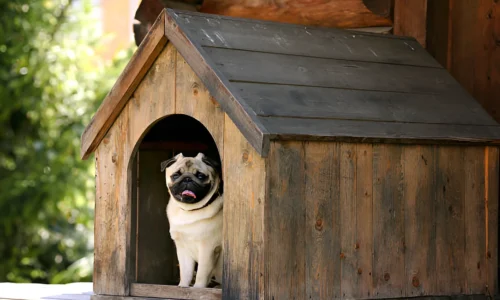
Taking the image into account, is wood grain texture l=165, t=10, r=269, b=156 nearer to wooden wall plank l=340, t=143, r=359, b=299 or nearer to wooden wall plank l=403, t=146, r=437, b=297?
wooden wall plank l=340, t=143, r=359, b=299

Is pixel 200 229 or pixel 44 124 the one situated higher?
pixel 44 124

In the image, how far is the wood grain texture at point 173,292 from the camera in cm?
429

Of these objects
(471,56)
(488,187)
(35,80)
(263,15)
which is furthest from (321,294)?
(35,80)

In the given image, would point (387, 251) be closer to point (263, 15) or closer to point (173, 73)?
point (173, 73)

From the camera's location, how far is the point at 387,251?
14.4 feet

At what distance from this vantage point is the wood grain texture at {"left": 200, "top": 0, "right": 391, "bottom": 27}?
5746mm

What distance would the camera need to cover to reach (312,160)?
4133mm

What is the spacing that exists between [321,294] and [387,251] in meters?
0.43

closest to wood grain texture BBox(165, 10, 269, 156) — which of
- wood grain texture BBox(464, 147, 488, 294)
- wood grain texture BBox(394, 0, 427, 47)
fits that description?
wood grain texture BBox(464, 147, 488, 294)

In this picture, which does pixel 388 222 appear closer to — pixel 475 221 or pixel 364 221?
pixel 364 221

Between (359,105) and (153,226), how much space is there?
4.70 ft

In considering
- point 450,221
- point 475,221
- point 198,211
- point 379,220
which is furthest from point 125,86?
point 475,221

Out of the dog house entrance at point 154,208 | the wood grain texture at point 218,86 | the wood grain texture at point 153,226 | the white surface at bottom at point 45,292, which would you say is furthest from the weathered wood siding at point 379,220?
the white surface at bottom at point 45,292

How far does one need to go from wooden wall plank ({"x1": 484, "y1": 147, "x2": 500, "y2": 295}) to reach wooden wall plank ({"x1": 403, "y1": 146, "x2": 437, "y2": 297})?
0.37 metres
